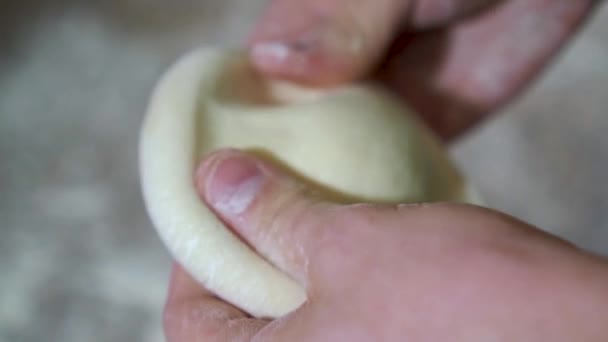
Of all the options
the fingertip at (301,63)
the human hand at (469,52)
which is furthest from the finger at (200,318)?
the human hand at (469,52)

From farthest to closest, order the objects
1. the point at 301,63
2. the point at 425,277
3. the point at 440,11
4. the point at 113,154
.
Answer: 1. the point at 113,154
2. the point at 440,11
3. the point at 301,63
4. the point at 425,277

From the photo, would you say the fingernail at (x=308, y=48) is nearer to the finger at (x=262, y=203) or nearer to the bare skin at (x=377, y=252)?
the bare skin at (x=377, y=252)

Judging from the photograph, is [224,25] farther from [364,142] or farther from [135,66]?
[364,142]

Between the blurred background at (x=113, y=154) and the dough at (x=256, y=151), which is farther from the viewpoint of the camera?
the blurred background at (x=113, y=154)

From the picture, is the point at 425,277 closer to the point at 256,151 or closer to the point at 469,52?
the point at 256,151

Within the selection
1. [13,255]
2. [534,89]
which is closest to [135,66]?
[13,255]

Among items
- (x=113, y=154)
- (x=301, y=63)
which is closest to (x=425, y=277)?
(x=301, y=63)

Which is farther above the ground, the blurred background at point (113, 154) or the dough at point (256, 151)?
the dough at point (256, 151)
